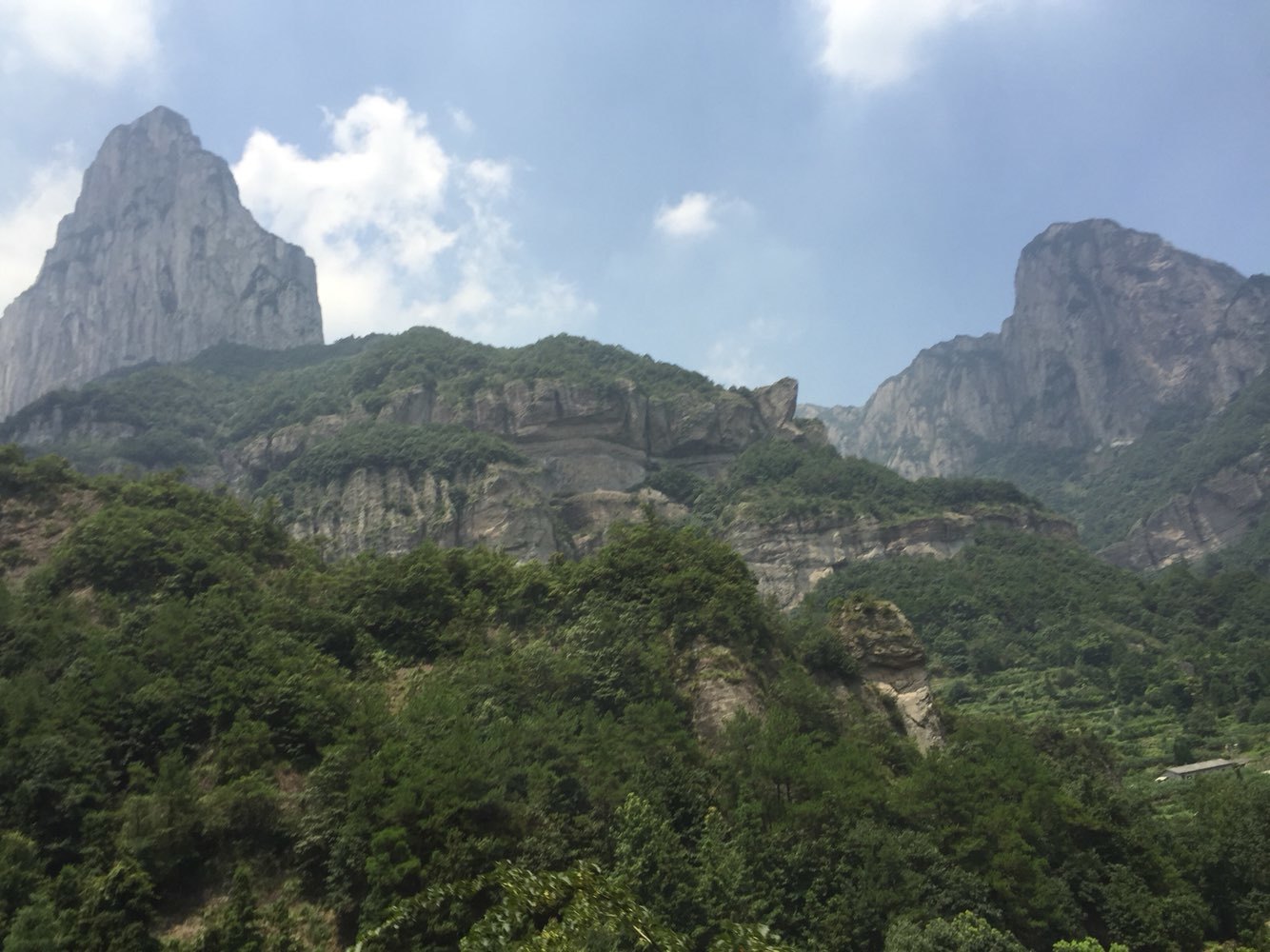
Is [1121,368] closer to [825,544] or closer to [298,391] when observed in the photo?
[825,544]

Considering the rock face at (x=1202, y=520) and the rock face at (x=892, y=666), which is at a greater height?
the rock face at (x=1202, y=520)

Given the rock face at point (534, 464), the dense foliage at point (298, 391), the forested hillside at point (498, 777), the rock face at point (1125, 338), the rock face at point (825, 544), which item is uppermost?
the rock face at point (1125, 338)

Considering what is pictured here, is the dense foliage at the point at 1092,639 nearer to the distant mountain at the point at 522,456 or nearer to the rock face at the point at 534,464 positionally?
the distant mountain at the point at 522,456

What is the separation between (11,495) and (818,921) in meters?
35.8

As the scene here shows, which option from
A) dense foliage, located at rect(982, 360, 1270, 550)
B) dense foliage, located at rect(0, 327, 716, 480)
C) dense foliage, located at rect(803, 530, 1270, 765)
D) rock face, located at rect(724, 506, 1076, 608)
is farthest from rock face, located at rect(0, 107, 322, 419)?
dense foliage, located at rect(982, 360, 1270, 550)

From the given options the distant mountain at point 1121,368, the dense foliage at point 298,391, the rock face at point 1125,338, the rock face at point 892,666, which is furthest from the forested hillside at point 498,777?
the rock face at point 1125,338

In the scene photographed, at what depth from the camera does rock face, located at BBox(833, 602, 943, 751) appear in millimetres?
39938

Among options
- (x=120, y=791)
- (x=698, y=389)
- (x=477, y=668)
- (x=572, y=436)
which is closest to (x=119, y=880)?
(x=120, y=791)

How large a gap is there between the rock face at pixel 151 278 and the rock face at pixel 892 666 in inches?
4898

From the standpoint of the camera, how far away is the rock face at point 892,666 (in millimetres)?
39938

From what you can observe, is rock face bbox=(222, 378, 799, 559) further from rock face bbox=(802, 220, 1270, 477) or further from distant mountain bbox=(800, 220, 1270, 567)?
rock face bbox=(802, 220, 1270, 477)

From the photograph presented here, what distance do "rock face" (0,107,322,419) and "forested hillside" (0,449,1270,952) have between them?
364 feet

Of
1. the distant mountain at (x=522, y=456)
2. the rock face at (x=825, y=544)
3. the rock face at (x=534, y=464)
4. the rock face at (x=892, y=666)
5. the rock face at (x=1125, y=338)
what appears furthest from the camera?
the rock face at (x=1125, y=338)

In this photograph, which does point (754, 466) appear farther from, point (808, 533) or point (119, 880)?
point (119, 880)
